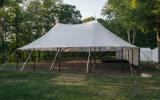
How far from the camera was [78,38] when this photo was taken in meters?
23.0

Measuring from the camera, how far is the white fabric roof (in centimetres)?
2178

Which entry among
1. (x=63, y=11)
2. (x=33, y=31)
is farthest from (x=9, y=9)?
(x=63, y=11)

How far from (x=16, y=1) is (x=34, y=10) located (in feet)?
10.8

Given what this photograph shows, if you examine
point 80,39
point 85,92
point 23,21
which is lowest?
point 85,92

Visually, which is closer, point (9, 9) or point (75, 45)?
point (75, 45)

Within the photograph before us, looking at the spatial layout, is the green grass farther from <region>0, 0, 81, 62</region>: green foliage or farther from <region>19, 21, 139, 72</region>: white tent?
<region>0, 0, 81, 62</region>: green foliage

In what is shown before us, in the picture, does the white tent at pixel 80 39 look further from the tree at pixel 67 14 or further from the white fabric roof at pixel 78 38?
the tree at pixel 67 14

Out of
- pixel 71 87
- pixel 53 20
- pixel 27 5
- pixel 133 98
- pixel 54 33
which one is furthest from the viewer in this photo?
pixel 53 20

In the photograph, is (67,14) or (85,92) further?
(67,14)

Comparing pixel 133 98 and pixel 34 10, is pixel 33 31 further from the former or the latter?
pixel 133 98

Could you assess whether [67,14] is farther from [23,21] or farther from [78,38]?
[78,38]

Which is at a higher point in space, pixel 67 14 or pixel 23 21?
pixel 67 14

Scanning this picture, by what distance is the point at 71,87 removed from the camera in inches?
549

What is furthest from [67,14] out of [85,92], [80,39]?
[85,92]
